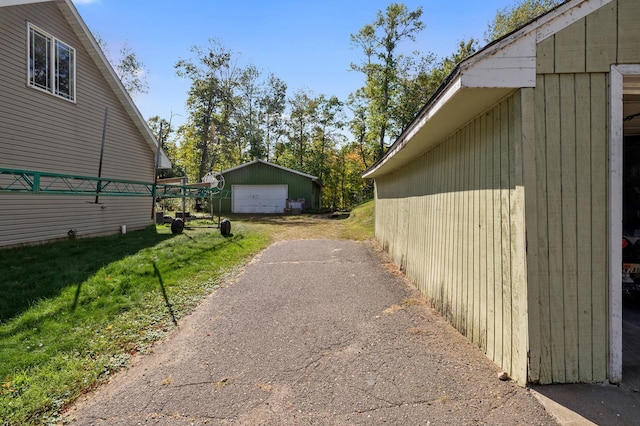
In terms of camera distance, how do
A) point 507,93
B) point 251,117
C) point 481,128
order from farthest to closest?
point 251,117, point 481,128, point 507,93

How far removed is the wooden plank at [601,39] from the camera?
2523 millimetres

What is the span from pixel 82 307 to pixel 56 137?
6479mm

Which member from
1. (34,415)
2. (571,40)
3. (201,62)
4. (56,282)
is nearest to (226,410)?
(34,415)

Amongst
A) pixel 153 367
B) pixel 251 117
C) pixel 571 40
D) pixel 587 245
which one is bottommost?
pixel 153 367

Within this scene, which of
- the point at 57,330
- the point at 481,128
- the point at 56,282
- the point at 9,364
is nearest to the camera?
the point at 9,364

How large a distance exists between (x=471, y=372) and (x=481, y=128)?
7.63 ft

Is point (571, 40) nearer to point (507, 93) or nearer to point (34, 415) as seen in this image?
point (507, 93)

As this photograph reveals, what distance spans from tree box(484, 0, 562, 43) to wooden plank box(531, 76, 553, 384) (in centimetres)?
2260

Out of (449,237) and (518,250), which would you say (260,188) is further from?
(518,250)

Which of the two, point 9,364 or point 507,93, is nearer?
point 507,93

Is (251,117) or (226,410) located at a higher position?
(251,117)

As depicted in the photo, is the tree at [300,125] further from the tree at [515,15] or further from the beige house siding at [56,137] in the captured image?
the beige house siding at [56,137]

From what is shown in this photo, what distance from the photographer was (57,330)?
3.66m

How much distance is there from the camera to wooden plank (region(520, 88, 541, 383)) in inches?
101
